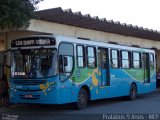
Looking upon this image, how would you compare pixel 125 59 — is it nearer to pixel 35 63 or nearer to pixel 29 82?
pixel 35 63

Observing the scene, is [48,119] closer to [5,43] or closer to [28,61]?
[28,61]

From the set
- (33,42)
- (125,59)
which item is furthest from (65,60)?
(125,59)

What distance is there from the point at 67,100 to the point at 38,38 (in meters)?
2.60

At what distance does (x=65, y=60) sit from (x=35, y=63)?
114 cm

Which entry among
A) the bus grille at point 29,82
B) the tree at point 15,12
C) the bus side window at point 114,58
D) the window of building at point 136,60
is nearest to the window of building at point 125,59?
the bus side window at point 114,58

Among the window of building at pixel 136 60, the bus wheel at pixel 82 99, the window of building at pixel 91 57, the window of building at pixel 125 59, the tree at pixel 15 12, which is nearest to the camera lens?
the tree at pixel 15 12

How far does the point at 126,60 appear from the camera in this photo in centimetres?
2008

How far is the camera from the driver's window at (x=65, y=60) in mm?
14516

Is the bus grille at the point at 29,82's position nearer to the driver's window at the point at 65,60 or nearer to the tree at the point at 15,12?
the driver's window at the point at 65,60

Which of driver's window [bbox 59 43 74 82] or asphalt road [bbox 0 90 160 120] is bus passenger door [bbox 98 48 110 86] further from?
driver's window [bbox 59 43 74 82]

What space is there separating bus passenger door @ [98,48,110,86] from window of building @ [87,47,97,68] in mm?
550

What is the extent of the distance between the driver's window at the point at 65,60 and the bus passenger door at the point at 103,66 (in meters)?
2.67

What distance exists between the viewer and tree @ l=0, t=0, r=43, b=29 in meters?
12.9

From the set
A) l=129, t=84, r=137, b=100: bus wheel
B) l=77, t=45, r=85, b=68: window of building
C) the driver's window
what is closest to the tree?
the driver's window
